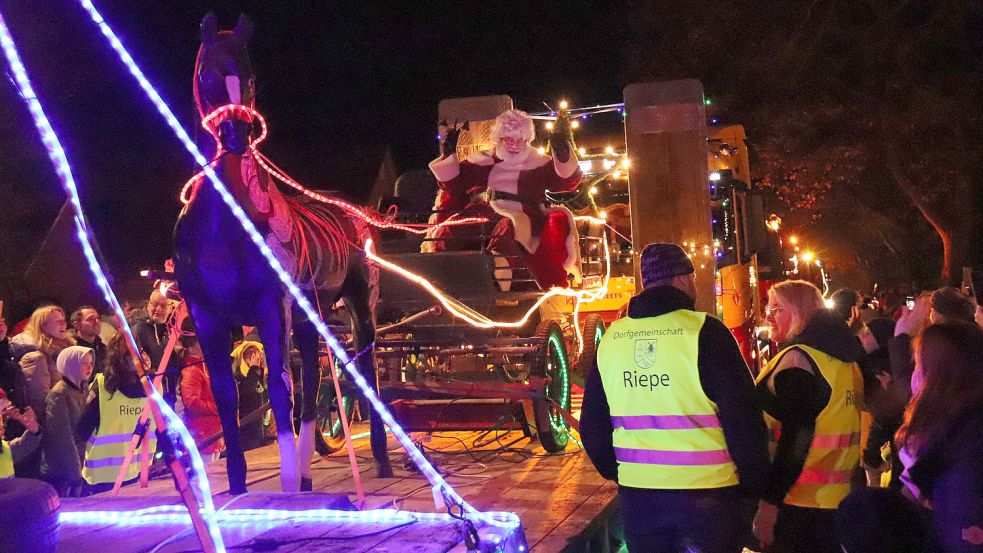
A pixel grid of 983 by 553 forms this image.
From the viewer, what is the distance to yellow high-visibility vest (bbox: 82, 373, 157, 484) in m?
6.65

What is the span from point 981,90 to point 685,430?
63.0 feet

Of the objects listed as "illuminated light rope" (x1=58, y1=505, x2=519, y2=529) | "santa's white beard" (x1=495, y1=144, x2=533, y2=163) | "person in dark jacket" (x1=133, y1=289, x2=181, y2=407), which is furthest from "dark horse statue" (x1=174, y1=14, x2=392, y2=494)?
"santa's white beard" (x1=495, y1=144, x2=533, y2=163)

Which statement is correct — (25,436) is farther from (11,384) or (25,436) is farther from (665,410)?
(665,410)

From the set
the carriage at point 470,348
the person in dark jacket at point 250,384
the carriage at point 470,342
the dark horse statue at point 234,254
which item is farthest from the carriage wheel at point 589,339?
the dark horse statue at point 234,254

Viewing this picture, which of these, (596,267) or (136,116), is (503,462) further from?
(136,116)

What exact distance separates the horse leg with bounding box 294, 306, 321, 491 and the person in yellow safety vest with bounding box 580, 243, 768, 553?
2626 mm

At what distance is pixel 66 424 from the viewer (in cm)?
629

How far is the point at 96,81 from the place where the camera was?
55.5 feet

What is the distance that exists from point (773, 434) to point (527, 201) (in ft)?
14.3

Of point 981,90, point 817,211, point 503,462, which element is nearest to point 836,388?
point 503,462

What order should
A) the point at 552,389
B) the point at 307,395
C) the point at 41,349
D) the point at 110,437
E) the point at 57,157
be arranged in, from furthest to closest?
the point at 552,389, the point at 41,349, the point at 110,437, the point at 307,395, the point at 57,157

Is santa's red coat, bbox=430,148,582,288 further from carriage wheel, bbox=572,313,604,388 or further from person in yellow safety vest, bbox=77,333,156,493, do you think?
person in yellow safety vest, bbox=77,333,156,493

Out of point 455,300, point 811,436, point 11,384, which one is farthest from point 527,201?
point 811,436

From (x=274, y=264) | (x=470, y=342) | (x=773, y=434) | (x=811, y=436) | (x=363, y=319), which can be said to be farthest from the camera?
(x=470, y=342)
